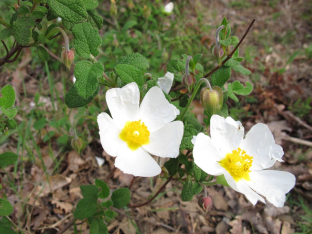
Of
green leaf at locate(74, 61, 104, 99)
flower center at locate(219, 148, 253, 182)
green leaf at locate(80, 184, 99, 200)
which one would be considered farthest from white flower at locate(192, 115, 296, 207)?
green leaf at locate(80, 184, 99, 200)

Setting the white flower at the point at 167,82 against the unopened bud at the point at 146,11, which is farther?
the unopened bud at the point at 146,11

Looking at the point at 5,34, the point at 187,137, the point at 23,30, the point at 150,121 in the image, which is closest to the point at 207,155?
the point at 187,137

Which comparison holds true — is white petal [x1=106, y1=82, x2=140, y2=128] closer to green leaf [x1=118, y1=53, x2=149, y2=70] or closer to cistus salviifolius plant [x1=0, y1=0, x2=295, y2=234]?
cistus salviifolius plant [x1=0, y1=0, x2=295, y2=234]

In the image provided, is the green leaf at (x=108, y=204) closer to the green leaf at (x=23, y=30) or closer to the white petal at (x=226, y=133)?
the white petal at (x=226, y=133)

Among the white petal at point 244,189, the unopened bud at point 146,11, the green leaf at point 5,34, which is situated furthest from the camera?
the unopened bud at point 146,11

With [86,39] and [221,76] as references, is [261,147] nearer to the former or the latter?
[221,76]

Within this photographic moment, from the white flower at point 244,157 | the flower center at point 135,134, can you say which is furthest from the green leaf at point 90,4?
the white flower at point 244,157

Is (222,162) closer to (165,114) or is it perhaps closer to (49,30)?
(165,114)
